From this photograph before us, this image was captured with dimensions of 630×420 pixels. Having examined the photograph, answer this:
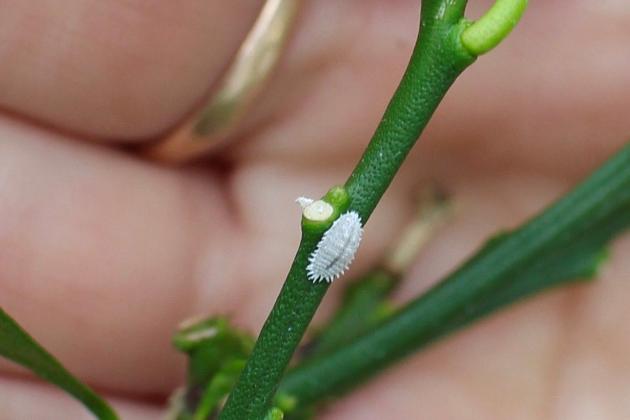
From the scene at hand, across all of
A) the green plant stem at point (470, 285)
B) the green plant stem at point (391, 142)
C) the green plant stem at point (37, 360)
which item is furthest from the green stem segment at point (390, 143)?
the green plant stem at point (470, 285)

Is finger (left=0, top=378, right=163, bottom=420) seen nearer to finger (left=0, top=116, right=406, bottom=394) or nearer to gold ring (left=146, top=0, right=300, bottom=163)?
finger (left=0, top=116, right=406, bottom=394)

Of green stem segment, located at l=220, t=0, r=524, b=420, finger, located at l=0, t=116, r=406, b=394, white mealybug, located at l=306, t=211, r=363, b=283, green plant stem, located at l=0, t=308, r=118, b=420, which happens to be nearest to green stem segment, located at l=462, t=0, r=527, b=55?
green stem segment, located at l=220, t=0, r=524, b=420

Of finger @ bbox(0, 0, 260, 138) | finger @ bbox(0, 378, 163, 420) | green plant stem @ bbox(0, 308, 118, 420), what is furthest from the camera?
finger @ bbox(0, 378, 163, 420)

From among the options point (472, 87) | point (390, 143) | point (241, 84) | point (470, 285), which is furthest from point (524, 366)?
point (390, 143)

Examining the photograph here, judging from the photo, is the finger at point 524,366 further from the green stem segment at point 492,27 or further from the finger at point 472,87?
the green stem segment at point 492,27

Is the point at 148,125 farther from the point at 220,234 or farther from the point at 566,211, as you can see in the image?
the point at 566,211

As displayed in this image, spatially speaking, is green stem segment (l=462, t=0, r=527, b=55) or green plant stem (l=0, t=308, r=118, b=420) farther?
green plant stem (l=0, t=308, r=118, b=420)

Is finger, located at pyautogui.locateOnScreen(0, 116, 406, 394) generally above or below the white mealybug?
below
